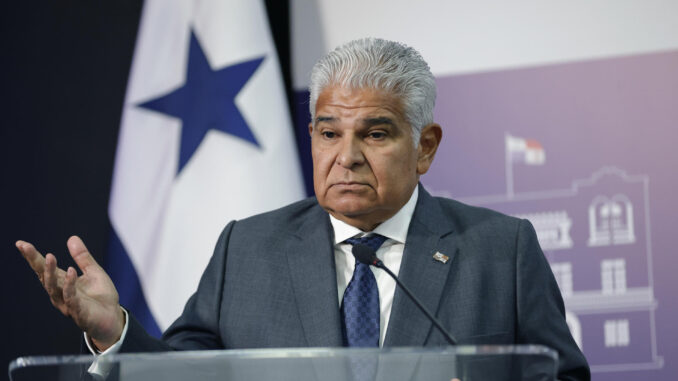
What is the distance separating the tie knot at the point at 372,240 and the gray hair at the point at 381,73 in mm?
275

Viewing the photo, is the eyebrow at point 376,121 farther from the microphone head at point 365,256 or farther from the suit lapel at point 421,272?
the microphone head at point 365,256

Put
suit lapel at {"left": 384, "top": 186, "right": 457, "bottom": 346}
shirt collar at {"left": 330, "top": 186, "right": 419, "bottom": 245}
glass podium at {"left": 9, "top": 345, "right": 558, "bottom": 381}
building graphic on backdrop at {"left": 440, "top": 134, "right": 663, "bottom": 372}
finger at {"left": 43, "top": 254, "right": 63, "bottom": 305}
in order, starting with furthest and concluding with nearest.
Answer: building graphic on backdrop at {"left": 440, "top": 134, "right": 663, "bottom": 372} → shirt collar at {"left": 330, "top": 186, "right": 419, "bottom": 245} → suit lapel at {"left": 384, "top": 186, "right": 457, "bottom": 346} → finger at {"left": 43, "top": 254, "right": 63, "bottom": 305} → glass podium at {"left": 9, "top": 345, "right": 558, "bottom": 381}

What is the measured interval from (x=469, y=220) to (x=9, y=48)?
7.58 feet

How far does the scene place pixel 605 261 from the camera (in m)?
3.42

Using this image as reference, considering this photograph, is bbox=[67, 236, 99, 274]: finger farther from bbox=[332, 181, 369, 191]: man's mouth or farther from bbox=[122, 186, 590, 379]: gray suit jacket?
bbox=[332, 181, 369, 191]: man's mouth

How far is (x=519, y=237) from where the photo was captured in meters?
2.30

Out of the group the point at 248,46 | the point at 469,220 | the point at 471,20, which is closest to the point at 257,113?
the point at 248,46

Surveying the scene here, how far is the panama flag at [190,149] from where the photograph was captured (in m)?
3.56

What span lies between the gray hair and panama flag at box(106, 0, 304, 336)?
4.46 feet

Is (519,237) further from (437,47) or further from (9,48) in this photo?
(9,48)

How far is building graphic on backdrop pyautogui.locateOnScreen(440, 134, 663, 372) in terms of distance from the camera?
11.1ft

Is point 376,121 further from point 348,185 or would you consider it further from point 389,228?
point 389,228

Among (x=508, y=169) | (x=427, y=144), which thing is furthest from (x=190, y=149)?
(x=427, y=144)

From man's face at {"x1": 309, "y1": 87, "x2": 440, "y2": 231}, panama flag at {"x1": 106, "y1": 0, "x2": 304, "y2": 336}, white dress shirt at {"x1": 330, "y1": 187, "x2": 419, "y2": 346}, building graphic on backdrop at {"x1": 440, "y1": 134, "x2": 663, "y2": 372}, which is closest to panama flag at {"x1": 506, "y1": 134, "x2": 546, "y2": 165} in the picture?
building graphic on backdrop at {"x1": 440, "y1": 134, "x2": 663, "y2": 372}
